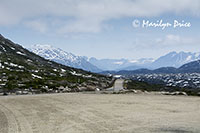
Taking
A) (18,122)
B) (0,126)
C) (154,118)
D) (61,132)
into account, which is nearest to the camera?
(61,132)

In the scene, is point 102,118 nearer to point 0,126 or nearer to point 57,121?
point 57,121

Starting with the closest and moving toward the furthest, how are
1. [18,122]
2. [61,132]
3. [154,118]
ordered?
[61,132], [18,122], [154,118]

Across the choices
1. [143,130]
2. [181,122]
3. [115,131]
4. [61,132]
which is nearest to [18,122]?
[61,132]

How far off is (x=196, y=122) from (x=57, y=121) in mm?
11815

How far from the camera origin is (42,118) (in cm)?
2391

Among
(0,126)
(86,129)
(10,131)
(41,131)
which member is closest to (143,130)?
(86,129)

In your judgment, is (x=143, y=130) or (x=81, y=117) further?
(x=81, y=117)

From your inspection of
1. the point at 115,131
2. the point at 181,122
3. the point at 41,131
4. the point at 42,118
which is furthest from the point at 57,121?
the point at 181,122

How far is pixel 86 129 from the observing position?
61.4 ft

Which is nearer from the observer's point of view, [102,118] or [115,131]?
[115,131]

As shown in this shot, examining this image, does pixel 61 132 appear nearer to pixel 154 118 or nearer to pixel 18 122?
pixel 18 122

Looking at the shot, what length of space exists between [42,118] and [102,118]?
18.7 feet

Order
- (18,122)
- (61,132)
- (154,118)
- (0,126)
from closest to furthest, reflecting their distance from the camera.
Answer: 1. (61,132)
2. (0,126)
3. (18,122)
4. (154,118)

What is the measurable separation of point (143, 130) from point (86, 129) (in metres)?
4.17
